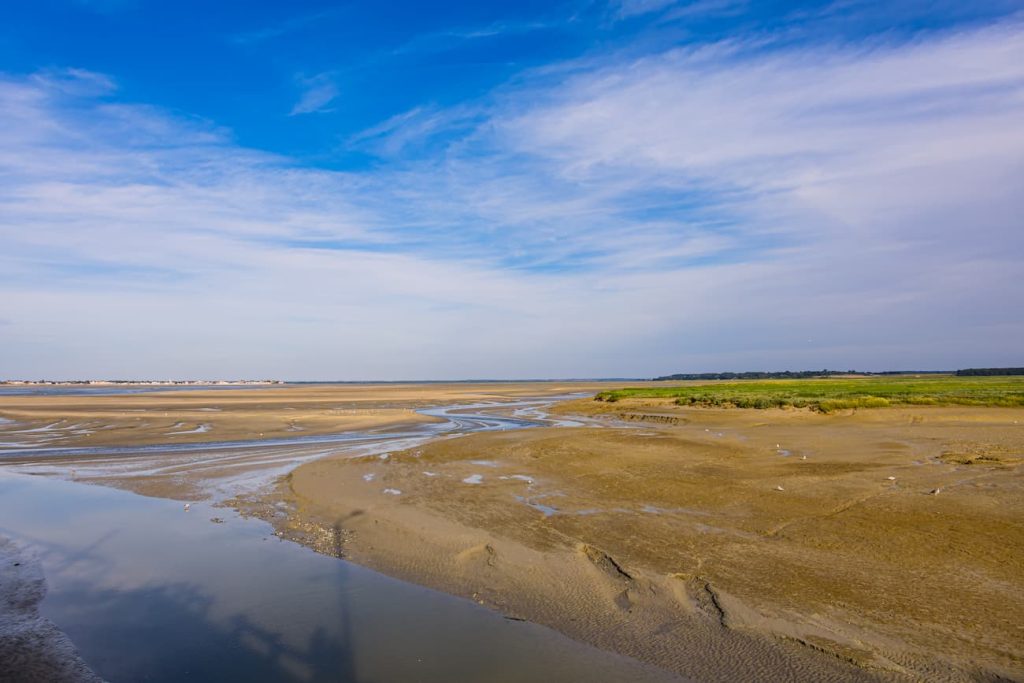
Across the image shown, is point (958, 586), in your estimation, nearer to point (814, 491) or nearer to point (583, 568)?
point (583, 568)

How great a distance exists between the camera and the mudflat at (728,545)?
5.78m

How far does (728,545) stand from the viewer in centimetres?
878

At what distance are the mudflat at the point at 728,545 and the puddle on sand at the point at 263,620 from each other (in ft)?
1.78

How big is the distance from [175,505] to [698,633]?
11188mm

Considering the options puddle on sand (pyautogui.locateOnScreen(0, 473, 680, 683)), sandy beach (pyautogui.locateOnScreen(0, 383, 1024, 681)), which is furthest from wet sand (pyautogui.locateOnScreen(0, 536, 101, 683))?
sandy beach (pyautogui.locateOnScreen(0, 383, 1024, 681))

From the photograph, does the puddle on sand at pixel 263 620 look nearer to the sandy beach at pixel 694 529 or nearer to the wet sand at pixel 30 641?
the wet sand at pixel 30 641

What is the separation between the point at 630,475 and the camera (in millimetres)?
14898

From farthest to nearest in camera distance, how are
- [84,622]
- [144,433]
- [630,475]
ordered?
[144,433] < [630,475] < [84,622]

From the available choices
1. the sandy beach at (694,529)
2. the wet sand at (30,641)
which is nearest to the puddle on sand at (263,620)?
the wet sand at (30,641)

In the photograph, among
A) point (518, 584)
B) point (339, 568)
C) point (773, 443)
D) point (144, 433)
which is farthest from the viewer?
point (144, 433)

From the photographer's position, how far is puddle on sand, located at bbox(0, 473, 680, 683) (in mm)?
5523

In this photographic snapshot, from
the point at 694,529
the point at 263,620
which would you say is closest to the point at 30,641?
the point at 263,620

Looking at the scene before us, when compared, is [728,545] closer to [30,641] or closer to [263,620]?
[263,620]

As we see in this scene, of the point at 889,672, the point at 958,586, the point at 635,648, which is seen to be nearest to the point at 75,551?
the point at 635,648
